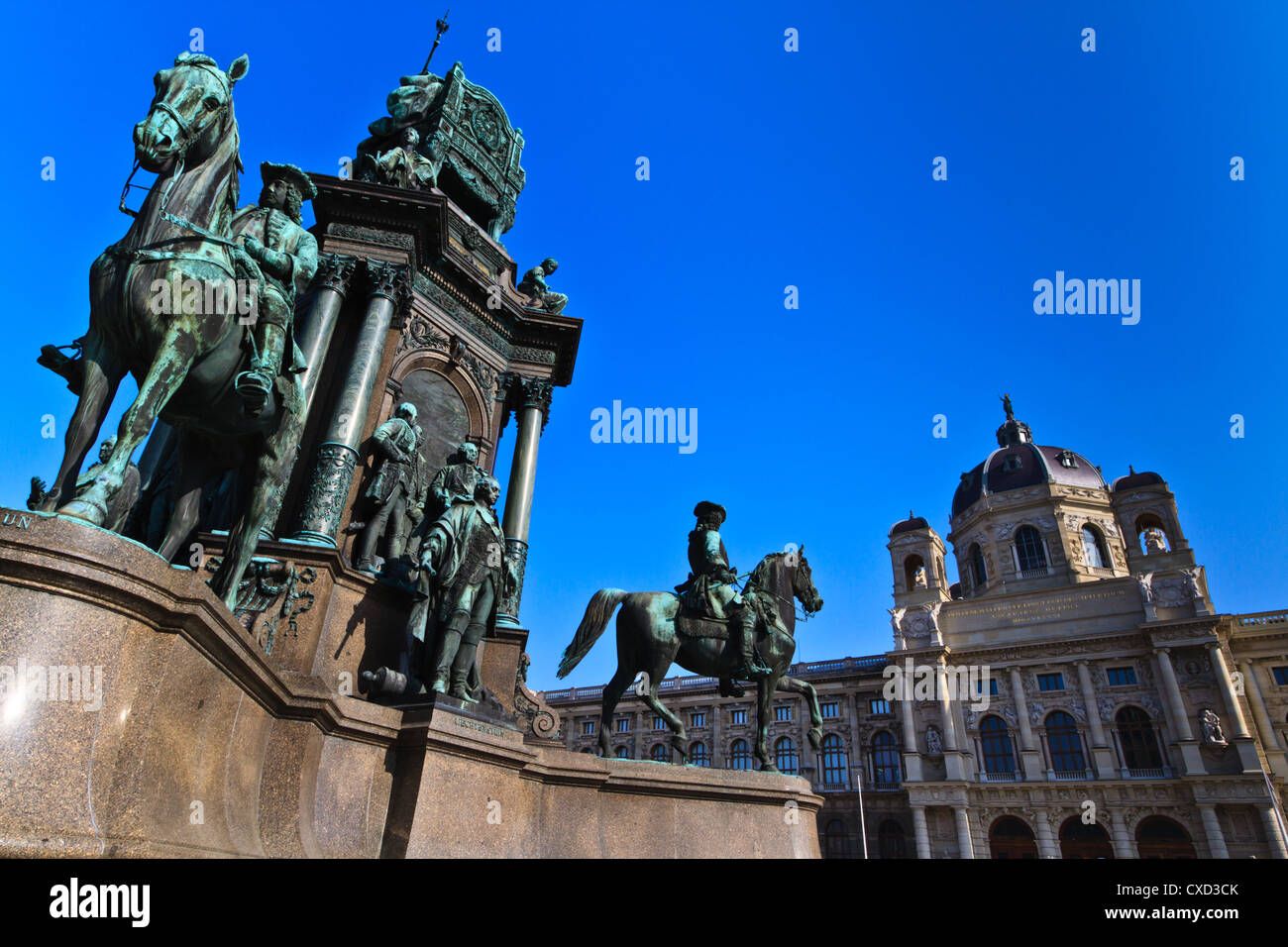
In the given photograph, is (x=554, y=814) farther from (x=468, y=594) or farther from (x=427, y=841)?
(x=468, y=594)

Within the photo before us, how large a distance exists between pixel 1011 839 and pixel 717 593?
52274mm

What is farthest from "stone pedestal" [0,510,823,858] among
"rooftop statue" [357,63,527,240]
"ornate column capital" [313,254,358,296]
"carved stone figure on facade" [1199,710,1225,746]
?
"carved stone figure on facade" [1199,710,1225,746]

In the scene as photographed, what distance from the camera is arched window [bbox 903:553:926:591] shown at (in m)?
65.5

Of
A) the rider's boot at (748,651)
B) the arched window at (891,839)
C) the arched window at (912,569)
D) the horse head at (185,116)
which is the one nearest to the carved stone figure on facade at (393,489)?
the rider's boot at (748,651)

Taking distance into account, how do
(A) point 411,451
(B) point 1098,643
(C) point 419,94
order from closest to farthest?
(A) point 411,451 < (C) point 419,94 < (B) point 1098,643

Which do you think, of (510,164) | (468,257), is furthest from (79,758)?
(510,164)

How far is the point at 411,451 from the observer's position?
412 inches

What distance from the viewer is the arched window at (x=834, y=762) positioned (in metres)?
58.2

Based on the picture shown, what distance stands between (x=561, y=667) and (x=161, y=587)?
675 centimetres

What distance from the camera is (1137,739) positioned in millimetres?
49250

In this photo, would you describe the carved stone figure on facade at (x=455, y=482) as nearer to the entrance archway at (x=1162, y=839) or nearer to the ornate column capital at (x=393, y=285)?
the ornate column capital at (x=393, y=285)

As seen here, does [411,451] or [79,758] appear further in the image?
[411,451]
